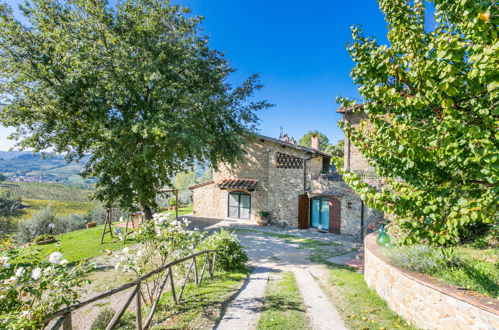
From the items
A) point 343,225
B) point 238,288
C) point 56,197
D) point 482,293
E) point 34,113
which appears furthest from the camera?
point 56,197

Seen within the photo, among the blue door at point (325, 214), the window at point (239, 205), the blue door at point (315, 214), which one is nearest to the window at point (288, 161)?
the blue door at point (315, 214)

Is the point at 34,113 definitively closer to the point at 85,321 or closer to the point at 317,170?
the point at 85,321

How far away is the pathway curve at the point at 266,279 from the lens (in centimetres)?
479

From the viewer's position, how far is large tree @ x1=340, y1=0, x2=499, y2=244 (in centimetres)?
258

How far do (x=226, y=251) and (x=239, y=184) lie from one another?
10.8 m

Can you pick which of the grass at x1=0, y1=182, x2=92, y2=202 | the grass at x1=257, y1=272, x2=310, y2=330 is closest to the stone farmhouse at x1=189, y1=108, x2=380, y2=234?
the grass at x1=257, y1=272, x2=310, y2=330

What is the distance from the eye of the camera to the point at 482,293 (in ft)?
13.8

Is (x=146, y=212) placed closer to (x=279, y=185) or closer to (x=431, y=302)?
(x=279, y=185)

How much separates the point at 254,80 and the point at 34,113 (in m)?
12.2

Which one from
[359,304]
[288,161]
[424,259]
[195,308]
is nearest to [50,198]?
[288,161]

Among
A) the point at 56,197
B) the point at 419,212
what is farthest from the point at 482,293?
the point at 56,197

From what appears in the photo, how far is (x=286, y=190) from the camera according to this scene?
697 inches

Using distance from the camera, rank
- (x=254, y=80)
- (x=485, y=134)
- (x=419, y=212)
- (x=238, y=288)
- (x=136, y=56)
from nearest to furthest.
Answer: (x=485, y=134) → (x=419, y=212) → (x=238, y=288) → (x=136, y=56) → (x=254, y=80)

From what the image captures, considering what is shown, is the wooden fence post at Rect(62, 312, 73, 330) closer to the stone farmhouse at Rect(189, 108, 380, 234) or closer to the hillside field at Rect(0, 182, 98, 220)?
the stone farmhouse at Rect(189, 108, 380, 234)
